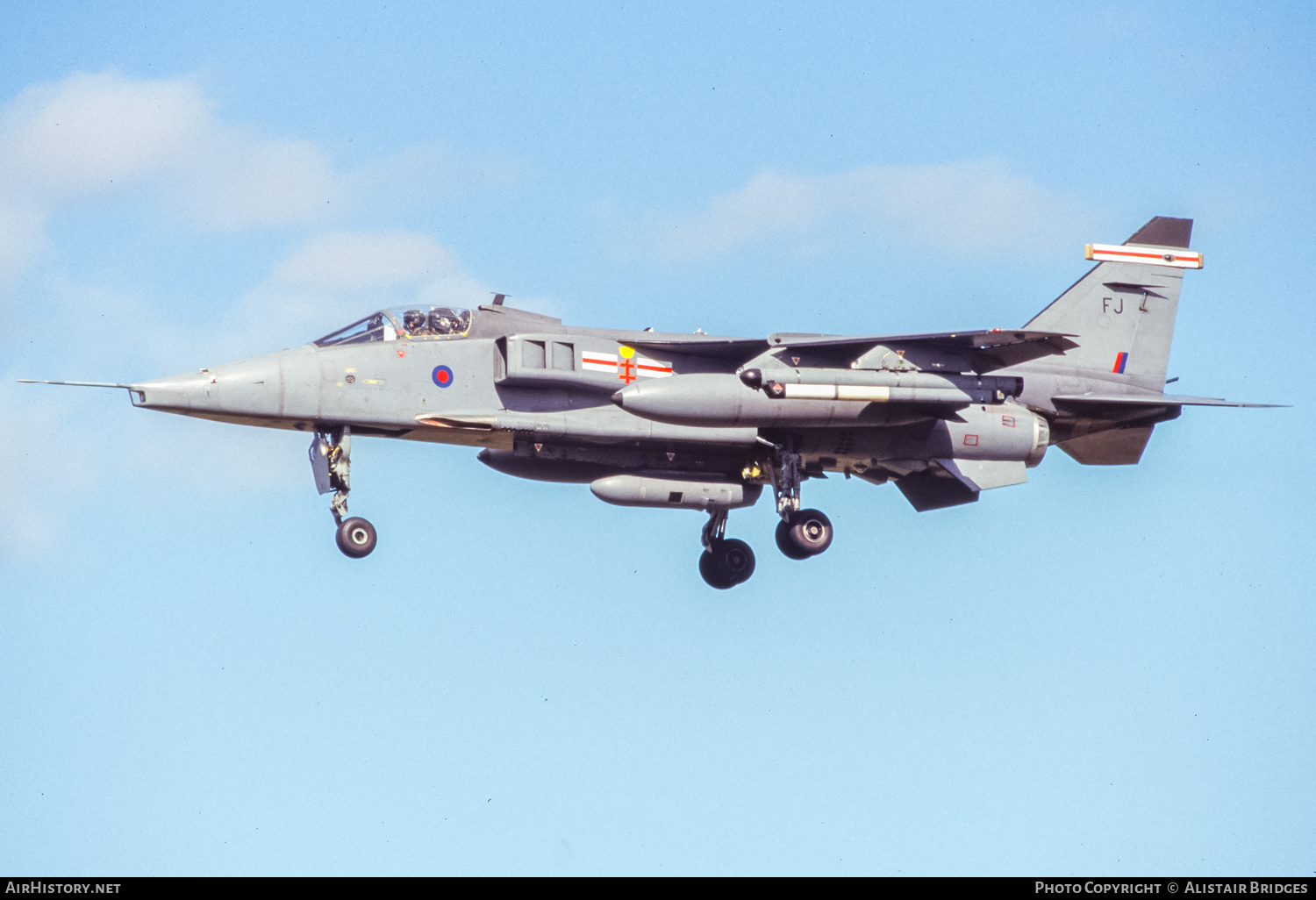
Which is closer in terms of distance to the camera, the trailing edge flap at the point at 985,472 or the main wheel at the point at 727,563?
the trailing edge flap at the point at 985,472

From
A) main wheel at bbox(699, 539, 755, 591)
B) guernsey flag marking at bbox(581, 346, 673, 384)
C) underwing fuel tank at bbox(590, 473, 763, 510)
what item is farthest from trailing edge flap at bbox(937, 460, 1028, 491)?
guernsey flag marking at bbox(581, 346, 673, 384)

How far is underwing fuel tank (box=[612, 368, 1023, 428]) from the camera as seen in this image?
18.8m

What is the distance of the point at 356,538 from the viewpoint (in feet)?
62.3

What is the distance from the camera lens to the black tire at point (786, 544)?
21.3 metres

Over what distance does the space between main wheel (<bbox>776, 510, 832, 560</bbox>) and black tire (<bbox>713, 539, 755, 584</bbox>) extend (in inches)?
70.9

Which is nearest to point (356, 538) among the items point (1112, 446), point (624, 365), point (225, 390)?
point (225, 390)

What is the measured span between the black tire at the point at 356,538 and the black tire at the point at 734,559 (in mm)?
5867

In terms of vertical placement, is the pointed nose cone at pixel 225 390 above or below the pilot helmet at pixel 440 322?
below

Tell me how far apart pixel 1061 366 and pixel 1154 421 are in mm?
1550

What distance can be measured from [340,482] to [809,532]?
621cm

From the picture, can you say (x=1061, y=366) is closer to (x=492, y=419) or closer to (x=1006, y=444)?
(x=1006, y=444)

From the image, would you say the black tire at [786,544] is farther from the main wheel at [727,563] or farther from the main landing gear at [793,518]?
the main wheel at [727,563]

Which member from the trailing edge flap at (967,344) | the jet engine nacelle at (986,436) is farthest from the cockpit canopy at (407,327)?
the jet engine nacelle at (986,436)
